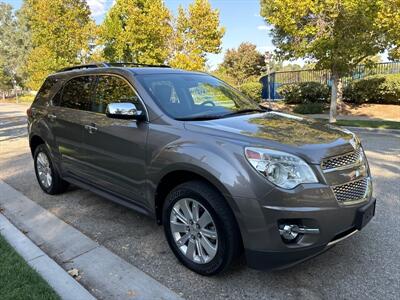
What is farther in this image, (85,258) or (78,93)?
(78,93)

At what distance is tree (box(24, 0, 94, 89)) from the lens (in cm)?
2866

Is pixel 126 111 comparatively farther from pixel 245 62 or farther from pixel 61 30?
pixel 245 62

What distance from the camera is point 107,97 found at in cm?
435

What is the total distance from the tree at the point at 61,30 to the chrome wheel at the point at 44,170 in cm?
2484

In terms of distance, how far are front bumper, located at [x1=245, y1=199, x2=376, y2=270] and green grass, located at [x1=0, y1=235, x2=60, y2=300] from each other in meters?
1.59

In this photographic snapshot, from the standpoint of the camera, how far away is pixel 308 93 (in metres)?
20.1

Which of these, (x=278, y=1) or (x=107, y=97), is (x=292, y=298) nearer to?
(x=107, y=97)

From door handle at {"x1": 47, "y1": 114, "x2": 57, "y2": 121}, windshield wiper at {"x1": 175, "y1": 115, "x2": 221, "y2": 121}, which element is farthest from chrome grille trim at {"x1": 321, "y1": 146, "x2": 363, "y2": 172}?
door handle at {"x1": 47, "y1": 114, "x2": 57, "y2": 121}

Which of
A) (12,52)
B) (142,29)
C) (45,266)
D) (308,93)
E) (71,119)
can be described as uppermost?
(12,52)

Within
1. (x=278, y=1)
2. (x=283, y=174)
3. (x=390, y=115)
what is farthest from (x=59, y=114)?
(x=390, y=115)

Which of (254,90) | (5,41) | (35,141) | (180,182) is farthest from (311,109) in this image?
(5,41)

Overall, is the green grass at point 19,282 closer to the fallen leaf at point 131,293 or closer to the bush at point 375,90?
the fallen leaf at point 131,293

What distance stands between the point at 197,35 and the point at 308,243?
18737mm

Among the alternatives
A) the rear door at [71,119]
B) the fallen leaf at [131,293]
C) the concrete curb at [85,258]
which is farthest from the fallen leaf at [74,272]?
the rear door at [71,119]
